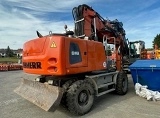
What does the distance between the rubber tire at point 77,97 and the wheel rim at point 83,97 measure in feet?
0.16

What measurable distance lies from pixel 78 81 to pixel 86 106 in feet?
2.59

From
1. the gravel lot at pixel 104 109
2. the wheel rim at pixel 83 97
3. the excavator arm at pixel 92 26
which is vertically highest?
the excavator arm at pixel 92 26

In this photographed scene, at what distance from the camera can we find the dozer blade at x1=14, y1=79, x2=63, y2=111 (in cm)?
514

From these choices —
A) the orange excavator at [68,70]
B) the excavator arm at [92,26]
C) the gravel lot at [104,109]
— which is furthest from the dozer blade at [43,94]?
the excavator arm at [92,26]

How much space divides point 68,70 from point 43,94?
998 millimetres

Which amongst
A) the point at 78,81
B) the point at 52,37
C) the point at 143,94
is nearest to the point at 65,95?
the point at 78,81

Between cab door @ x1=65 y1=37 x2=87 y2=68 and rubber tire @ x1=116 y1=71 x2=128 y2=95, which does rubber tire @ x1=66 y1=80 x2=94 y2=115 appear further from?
rubber tire @ x1=116 y1=71 x2=128 y2=95

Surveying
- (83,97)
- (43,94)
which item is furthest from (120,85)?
(43,94)

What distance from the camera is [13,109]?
641 cm

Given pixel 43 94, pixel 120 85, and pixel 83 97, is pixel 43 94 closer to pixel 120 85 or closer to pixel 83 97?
pixel 83 97

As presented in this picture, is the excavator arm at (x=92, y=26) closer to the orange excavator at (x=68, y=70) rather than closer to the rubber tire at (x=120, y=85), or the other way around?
the orange excavator at (x=68, y=70)

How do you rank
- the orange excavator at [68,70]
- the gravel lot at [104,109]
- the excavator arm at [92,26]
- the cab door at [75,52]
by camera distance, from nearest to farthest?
the orange excavator at [68,70]
the cab door at [75,52]
the gravel lot at [104,109]
the excavator arm at [92,26]

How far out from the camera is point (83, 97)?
5910mm

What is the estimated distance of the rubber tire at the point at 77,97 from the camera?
216 inches
